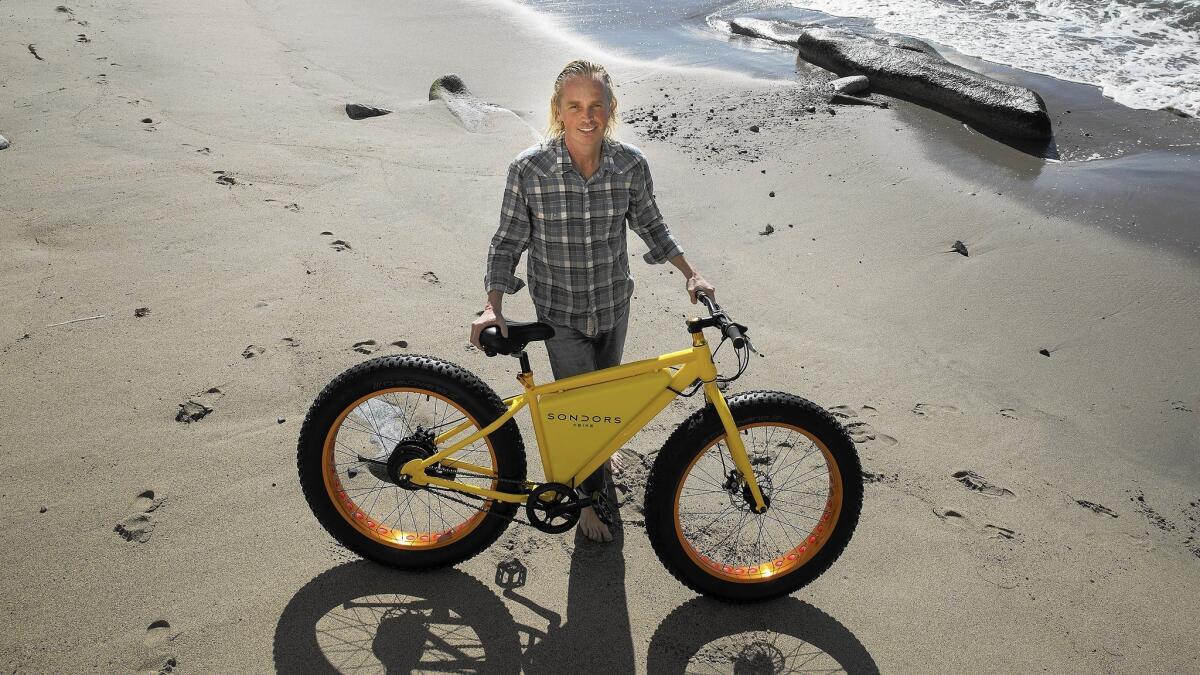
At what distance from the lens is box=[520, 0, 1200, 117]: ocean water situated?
391 inches

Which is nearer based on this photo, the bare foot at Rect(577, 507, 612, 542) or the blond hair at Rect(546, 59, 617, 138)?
the blond hair at Rect(546, 59, 617, 138)

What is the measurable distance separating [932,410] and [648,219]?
79.4 inches

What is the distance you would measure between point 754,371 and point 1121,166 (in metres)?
4.88

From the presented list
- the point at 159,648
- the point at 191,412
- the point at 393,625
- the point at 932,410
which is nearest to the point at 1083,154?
the point at 932,410

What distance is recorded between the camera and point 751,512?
3.26 meters

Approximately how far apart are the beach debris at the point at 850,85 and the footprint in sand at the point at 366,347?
19.9 ft

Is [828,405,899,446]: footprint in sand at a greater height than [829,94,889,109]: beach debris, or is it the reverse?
[829,94,889,109]: beach debris

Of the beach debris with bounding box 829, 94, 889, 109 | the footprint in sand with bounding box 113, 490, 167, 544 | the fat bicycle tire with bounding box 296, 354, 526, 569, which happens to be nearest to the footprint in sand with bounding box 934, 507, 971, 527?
the fat bicycle tire with bounding box 296, 354, 526, 569

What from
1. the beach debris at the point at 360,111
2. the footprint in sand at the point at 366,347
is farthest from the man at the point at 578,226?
the beach debris at the point at 360,111

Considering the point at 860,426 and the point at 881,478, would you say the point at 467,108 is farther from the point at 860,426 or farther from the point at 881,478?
the point at 881,478

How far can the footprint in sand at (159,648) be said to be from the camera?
290 centimetres

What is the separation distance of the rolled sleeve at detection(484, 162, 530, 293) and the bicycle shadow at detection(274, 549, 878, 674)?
1.15 m

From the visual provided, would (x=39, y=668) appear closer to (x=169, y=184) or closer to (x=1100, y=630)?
(x=1100, y=630)

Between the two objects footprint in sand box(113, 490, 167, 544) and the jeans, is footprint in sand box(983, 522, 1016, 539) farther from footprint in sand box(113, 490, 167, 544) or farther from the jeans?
footprint in sand box(113, 490, 167, 544)
